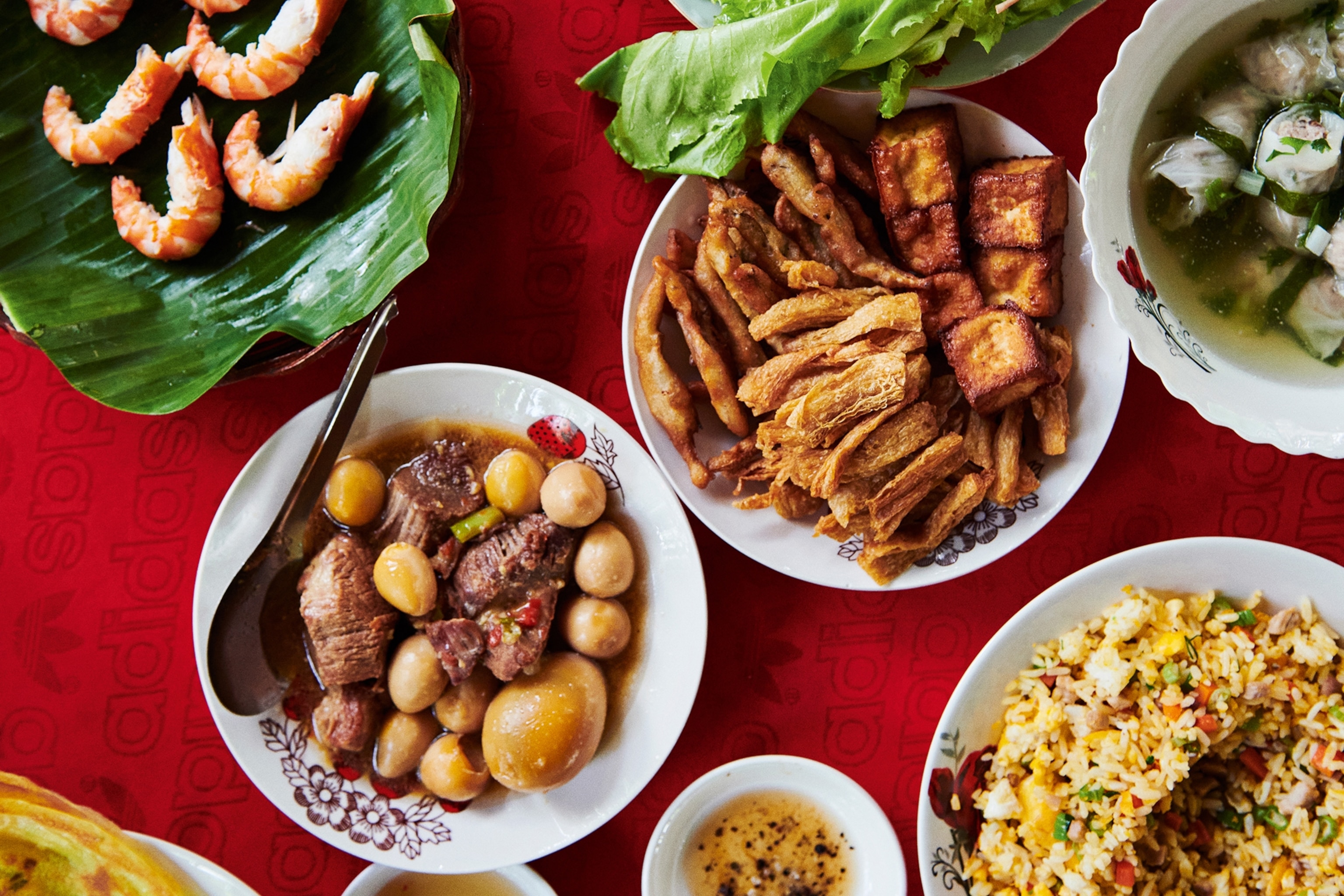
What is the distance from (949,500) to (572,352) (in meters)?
0.99

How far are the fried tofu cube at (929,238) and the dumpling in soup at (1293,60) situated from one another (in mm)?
614

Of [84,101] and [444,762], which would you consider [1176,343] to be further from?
[84,101]

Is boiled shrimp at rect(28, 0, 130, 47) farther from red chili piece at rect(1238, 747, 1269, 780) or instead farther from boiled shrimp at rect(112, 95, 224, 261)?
red chili piece at rect(1238, 747, 1269, 780)

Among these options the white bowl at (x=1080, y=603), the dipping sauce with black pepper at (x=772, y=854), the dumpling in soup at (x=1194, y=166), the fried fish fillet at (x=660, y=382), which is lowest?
the dipping sauce with black pepper at (x=772, y=854)

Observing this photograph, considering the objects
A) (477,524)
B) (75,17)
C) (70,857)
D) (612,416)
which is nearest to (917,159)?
(612,416)

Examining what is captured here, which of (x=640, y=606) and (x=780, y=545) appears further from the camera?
(x=640, y=606)

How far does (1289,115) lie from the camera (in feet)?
5.92

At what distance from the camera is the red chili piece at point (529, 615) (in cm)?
219

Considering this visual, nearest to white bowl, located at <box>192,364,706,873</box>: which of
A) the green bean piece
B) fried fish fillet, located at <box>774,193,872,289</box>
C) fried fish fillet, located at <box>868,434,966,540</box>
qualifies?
the green bean piece

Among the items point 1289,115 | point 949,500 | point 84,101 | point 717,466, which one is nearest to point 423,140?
point 84,101

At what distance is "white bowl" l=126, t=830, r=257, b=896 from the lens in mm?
2242

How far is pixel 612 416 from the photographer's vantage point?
2355 mm

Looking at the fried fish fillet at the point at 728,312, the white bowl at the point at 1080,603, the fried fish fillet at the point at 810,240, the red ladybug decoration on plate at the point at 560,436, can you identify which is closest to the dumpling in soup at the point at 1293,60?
the fried fish fillet at the point at 810,240

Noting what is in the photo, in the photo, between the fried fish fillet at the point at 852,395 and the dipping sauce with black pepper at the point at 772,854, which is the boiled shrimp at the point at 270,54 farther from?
the dipping sauce with black pepper at the point at 772,854
